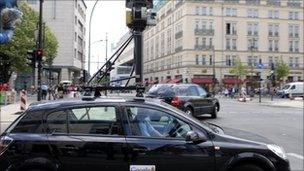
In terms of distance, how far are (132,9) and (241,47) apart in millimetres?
95501

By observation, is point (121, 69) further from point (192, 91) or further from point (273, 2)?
point (273, 2)

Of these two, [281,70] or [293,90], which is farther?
[281,70]

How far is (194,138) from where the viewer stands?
297 inches

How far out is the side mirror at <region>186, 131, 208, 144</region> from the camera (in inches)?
298

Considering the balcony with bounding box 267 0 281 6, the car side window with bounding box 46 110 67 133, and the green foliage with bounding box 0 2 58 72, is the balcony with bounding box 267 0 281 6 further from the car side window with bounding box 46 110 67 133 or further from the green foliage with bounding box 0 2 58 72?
the car side window with bounding box 46 110 67 133

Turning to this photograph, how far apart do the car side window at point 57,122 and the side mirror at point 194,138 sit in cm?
160

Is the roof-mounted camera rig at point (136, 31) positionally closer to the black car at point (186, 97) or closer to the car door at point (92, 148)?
the car door at point (92, 148)

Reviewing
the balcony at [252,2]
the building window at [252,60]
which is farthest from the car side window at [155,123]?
the balcony at [252,2]

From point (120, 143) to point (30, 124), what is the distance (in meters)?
1.20

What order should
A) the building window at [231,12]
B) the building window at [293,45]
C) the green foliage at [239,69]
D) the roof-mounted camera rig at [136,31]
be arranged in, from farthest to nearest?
the building window at [293,45], the building window at [231,12], the green foliage at [239,69], the roof-mounted camera rig at [136,31]

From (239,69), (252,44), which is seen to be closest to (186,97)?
(239,69)

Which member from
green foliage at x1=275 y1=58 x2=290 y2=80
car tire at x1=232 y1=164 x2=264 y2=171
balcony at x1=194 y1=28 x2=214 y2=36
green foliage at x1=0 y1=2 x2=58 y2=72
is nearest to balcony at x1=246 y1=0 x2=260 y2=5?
balcony at x1=194 y1=28 x2=214 y2=36

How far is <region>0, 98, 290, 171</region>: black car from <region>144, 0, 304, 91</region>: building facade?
306 feet

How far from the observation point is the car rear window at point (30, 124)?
24.9 feet
